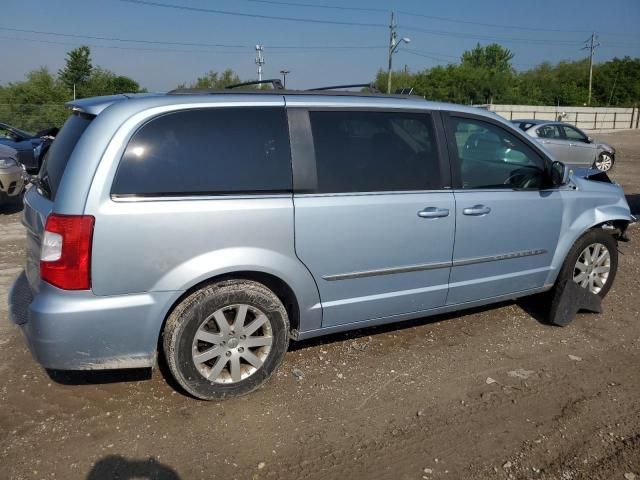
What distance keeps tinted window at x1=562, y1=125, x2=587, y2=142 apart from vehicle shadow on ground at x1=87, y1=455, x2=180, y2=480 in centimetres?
1674

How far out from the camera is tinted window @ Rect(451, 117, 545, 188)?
410cm

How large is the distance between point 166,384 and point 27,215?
1355mm

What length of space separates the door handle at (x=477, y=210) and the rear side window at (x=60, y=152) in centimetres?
250

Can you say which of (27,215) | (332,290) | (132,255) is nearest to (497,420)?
(332,290)

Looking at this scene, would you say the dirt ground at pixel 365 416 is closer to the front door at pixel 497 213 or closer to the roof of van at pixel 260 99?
the front door at pixel 497 213

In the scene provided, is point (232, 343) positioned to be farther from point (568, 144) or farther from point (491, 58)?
point (491, 58)

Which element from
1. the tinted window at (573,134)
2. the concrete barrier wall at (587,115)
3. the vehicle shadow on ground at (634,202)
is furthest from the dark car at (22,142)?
the concrete barrier wall at (587,115)

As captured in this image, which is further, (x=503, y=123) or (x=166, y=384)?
(x=503, y=123)

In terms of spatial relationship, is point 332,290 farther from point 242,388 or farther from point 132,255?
point 132,255

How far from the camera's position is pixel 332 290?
3574 millimetres

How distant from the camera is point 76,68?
42562 mm

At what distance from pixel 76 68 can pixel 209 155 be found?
148 feet

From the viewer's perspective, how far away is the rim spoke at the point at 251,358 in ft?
11.1

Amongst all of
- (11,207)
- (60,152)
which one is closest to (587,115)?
(11,207)
